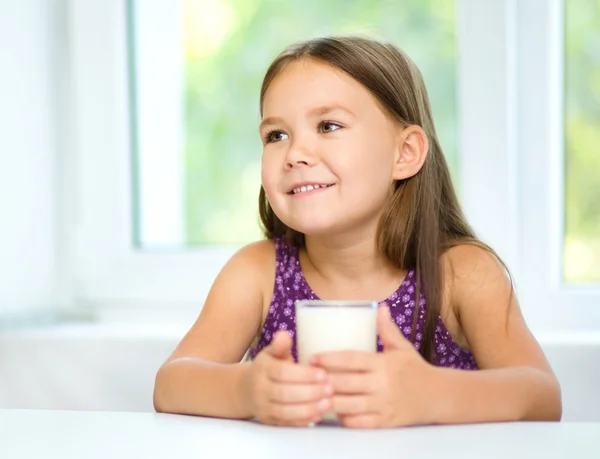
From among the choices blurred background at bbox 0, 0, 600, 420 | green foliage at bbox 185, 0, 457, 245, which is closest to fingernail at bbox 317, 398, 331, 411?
blurred background at bbox 0, 0, 600, 420

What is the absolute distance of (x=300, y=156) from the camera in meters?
1.16

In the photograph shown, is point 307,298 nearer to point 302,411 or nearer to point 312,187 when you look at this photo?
point 312,187

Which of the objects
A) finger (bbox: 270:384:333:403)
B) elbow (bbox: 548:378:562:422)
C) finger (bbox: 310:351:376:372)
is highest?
finger (bbox: 310:351:376:372)

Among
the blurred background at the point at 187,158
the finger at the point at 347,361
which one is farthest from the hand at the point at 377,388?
the blurred background at the point at 187,158

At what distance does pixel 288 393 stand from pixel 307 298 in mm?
525

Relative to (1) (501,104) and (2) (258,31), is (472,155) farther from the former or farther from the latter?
(2) (258,31)

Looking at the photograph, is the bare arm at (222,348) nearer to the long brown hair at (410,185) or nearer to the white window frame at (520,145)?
the long brown hair at (410,185)

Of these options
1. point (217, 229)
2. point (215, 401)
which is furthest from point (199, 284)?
point (215, 401)

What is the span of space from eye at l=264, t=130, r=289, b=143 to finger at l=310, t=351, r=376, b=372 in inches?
18.6

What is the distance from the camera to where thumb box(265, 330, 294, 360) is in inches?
33.7

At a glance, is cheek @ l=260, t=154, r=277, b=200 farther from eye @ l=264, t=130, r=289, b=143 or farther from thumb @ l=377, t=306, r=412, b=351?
thumb @ l=377, t=306, r=412, b=351

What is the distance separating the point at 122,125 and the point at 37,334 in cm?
57

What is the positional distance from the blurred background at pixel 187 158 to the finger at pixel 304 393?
2.38 ft

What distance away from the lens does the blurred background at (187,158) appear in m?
1.70
